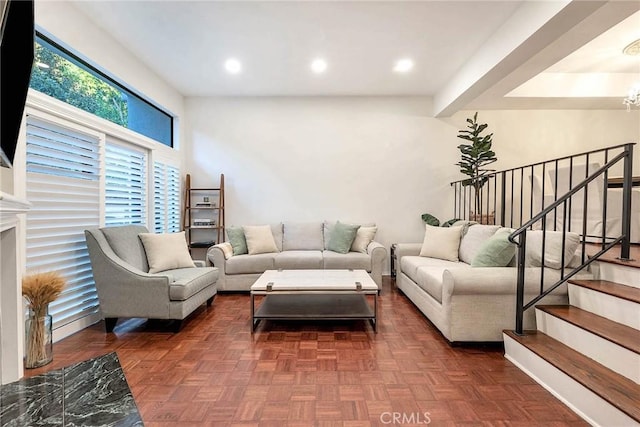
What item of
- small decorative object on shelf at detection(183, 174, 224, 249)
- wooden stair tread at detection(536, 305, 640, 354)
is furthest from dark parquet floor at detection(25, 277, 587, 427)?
small decorative object on shelf at detection(183, 174, 224, 249)

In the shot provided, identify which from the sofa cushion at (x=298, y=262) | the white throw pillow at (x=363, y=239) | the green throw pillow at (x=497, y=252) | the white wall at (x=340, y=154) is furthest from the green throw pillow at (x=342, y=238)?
the green throw pillow at (x=497, y=252)

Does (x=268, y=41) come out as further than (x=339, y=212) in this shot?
No

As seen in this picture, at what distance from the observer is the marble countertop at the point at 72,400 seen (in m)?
0.95

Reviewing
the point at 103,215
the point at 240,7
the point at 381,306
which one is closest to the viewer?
the point at 240,7

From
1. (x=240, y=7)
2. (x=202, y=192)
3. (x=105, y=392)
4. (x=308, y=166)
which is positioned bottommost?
(x=105, y=392)

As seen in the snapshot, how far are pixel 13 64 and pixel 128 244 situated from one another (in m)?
2.05

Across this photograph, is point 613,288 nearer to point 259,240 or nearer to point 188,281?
point 188,281

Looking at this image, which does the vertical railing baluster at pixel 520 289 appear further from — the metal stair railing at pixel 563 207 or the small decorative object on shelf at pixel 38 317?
the small decorative object on shelf at pixel 38 317

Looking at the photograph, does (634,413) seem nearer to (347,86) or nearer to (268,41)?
(268,41)

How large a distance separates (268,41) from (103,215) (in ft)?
7.85

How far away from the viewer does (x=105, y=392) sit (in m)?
1.10

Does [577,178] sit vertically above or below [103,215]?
above

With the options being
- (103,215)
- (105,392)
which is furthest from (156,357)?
(103,215)

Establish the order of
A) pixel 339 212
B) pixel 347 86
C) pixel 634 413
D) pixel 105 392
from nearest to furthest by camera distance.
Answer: pixel 105 392 → pixel 634 413 → pixel 347 86 → pixel 339 212
